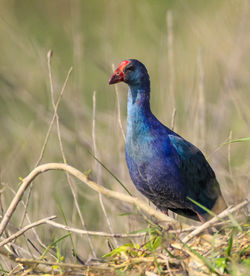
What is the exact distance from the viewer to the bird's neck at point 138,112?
398cm

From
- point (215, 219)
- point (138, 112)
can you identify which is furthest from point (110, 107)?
point (215, 219)

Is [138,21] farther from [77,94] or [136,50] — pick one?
[77,94]

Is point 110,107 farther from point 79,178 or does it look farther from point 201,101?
point 79,178

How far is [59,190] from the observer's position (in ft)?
22.8

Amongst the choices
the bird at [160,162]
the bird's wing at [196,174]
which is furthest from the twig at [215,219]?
the bird's wing at [196,174]

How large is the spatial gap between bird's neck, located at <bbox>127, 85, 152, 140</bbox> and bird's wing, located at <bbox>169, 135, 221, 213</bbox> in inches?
8.2

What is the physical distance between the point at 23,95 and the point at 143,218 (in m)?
2.63

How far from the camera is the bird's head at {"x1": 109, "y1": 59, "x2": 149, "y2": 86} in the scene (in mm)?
4113

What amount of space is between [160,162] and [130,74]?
2.09 feet

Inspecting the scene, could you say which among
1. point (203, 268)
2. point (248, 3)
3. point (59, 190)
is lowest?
point (59, 190)

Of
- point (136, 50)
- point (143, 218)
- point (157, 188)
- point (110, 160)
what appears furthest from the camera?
point (136, 50)

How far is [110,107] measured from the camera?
19.3 ft

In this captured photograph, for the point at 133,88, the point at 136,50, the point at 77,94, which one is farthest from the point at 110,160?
the point at 136,50

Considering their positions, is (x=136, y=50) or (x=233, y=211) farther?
(x=136, y=50)
